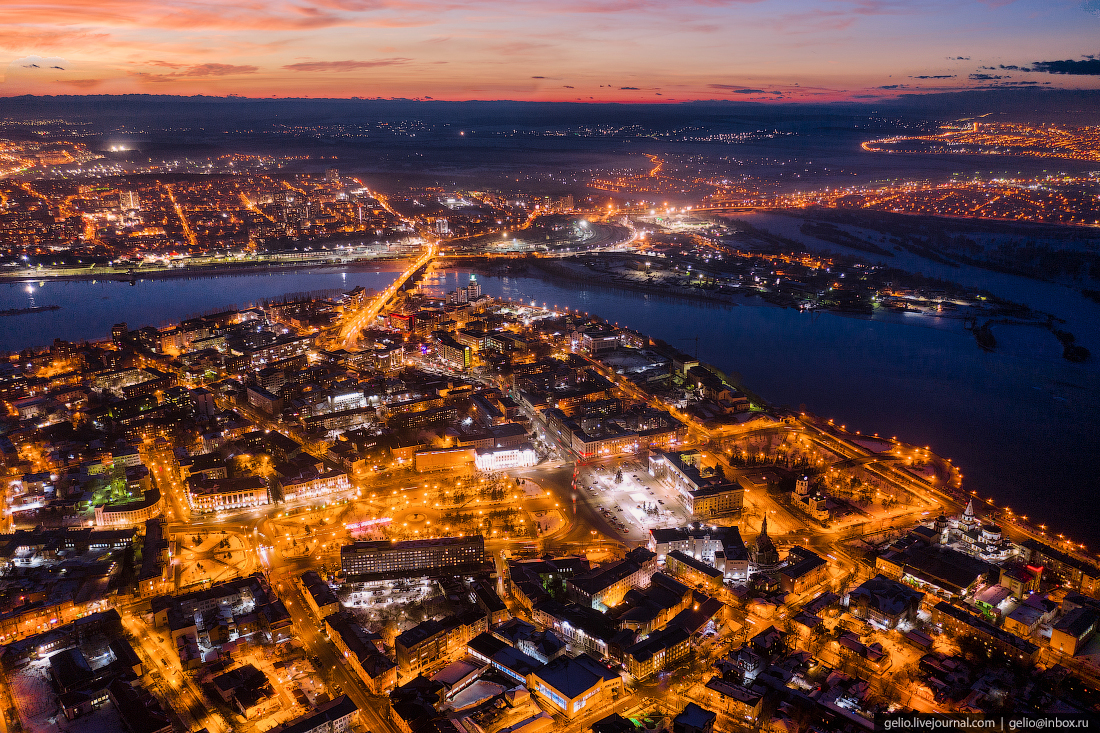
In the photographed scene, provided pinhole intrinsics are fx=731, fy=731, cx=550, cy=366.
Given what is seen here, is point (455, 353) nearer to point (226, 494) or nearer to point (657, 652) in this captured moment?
point (226, 494)

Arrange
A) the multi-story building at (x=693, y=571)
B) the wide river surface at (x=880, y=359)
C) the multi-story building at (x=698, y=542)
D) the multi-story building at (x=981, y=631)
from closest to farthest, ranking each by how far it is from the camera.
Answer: the multi-story building at (x=981, y=631)
the multi-story building at (x=693, y=571)
the multi-story building at (x=698, y=542)
the wide river surface at (x=880, y=359)

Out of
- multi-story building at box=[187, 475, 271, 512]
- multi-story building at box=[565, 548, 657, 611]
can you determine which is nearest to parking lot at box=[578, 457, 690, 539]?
multi-story building at box=[565, 548, 657, 611]

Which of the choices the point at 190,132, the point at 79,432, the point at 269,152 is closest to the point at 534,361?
the point at 79,432

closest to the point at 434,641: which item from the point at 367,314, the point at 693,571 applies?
the point at 693,571

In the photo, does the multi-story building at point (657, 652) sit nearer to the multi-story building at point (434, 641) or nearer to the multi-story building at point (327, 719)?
the multi-story building at point (434, 641)

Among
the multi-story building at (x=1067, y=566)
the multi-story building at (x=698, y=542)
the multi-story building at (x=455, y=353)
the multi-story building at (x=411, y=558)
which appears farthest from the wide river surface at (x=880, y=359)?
the multi-story building at (x=411, y=558)

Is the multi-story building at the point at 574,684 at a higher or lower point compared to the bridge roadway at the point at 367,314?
lower
